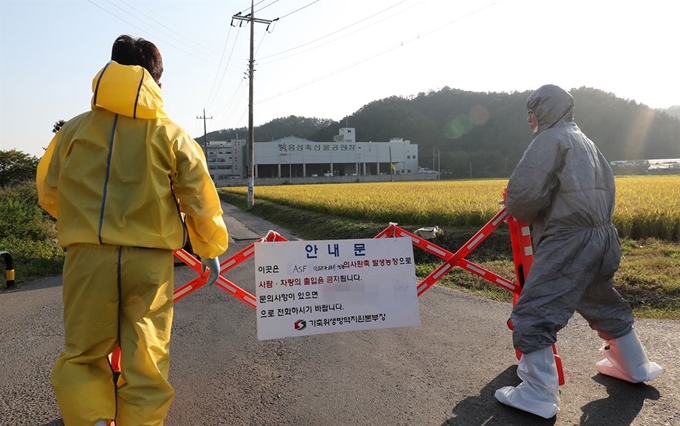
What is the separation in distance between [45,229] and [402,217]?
8.91 metres

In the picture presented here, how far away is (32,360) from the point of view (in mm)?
3961

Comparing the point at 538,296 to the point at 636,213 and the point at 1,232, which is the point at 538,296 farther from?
the point at 1,232

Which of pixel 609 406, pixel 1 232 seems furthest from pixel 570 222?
pixel 1 232

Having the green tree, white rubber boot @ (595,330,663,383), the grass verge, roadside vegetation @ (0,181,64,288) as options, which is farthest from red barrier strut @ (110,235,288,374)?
the green tree

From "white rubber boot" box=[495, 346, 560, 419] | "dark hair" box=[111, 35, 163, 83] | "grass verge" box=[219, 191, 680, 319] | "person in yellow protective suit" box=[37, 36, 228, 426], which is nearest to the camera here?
"person in yellow protective suit" box=[37, 36, 228, 426]

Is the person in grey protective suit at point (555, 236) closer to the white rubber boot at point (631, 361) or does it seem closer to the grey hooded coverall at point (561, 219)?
the grey hooded coverall at point (561, 219)

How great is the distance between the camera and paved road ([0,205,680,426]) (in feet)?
9.73

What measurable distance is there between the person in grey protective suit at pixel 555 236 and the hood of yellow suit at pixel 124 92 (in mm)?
2305

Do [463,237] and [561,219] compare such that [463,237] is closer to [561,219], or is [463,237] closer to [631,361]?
[631,361]

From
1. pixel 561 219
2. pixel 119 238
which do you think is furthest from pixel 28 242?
pixel 561 219

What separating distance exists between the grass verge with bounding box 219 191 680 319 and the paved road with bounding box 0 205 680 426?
3.10ft

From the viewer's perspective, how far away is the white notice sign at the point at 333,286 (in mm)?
3107

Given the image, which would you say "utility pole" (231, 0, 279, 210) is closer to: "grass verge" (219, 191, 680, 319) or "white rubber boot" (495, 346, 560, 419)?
"grass verge" (219, 191, 680, 319)

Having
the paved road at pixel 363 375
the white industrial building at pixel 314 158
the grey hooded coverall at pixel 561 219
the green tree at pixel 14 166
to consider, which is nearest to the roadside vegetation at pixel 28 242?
the paved road at pixel 363 375
